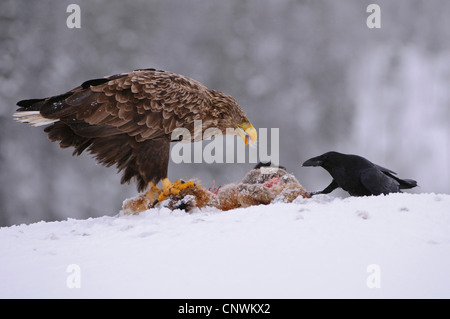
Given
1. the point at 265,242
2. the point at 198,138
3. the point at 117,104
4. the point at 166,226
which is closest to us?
the point at 265,242

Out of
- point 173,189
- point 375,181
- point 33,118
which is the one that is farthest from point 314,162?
point 33,118

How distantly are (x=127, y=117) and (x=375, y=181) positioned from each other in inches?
38.6

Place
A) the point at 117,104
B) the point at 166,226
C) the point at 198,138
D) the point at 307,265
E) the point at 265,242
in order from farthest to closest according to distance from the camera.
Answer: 1. the point at 198,138
2. the point at 117,104
3. the point at 166,226
4. the point at 265,242
5. the point at 307,265

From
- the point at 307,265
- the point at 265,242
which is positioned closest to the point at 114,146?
the point at 265,242

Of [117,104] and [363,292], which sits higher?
[117,104]

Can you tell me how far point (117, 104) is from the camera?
5.92ft

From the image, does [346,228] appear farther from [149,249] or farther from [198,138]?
[198,138]

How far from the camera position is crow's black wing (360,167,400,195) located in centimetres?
157

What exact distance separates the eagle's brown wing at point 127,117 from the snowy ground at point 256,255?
0.50 m

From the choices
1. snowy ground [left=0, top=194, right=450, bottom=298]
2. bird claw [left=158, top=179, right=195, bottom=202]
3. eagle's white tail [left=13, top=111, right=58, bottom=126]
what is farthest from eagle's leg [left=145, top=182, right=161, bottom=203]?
eagle's white tail [left=13, top=111, right=58, bottom=126]

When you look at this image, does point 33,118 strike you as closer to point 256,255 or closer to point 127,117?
point 127,117

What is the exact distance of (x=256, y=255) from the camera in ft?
3.37

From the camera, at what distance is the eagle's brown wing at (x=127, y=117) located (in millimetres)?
1780

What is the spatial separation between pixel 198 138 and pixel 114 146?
421 millimetres
